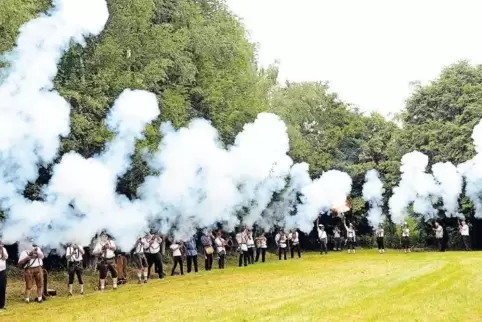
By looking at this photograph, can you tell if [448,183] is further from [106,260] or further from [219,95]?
[106,260]

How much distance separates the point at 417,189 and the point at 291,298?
2131 centimetres

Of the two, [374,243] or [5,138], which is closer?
[5,138]

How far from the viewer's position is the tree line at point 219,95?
24859 millimetres

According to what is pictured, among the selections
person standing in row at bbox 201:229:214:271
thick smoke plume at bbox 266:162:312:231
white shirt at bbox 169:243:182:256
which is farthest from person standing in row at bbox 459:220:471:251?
white shirt at bbox 169:243:182:256

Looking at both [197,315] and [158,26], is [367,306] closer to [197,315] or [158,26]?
[197,315]

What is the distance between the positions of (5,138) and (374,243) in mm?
32187

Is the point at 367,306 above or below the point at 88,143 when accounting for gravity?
below

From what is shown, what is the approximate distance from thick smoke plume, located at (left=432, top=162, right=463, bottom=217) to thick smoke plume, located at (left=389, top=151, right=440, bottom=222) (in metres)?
0.38

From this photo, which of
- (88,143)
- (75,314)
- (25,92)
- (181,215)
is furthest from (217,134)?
(75,314)

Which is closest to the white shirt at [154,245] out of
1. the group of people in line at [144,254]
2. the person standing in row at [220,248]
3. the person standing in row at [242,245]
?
the group of people in line at [144,254]

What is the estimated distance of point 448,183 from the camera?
34500 mm

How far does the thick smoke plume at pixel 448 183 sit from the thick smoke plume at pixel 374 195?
6.84m

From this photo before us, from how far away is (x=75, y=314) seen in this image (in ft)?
51.6

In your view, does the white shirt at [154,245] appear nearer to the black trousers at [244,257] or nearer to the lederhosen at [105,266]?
the lederhosen at [105,266]
